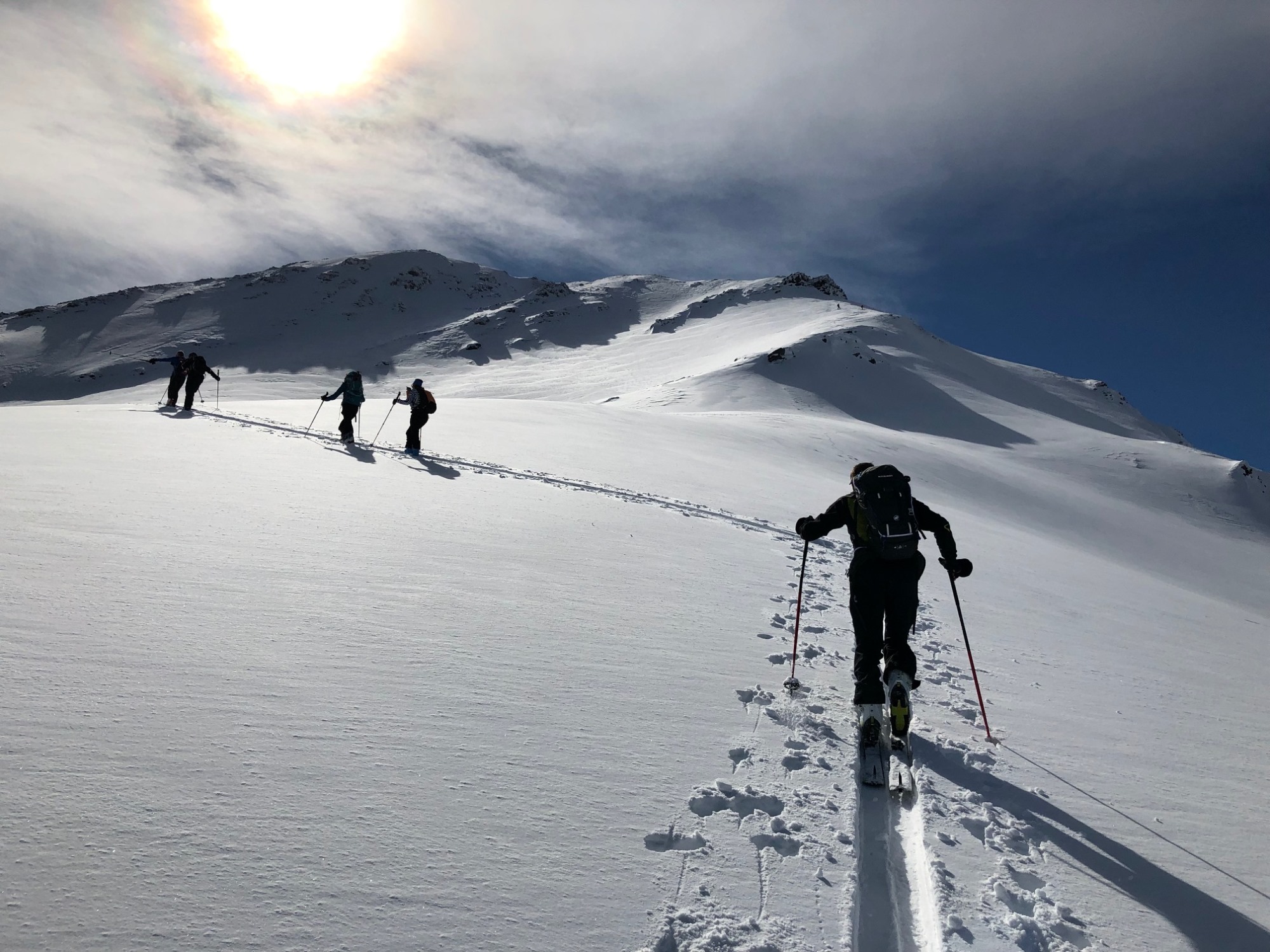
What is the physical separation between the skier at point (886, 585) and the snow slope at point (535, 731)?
0.46 meters

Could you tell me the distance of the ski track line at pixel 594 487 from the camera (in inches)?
444

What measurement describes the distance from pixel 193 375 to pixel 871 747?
60.1ft

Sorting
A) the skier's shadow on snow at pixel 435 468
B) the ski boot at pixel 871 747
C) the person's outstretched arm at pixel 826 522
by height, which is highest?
the skier's shadow on snow at pixel 435 468

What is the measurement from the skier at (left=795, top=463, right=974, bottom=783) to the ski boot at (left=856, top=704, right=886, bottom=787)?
0.05ft

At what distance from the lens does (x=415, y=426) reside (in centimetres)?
1361

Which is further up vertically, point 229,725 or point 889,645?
point 889,645

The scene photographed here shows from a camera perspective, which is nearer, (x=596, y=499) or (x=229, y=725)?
(x=229, y=725)

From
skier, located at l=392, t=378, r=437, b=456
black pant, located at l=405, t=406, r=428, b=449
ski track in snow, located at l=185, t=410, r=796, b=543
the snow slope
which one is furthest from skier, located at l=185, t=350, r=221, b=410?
black pant, located at l=405, t=406, r=428, b=449

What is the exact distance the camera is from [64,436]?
9609mm

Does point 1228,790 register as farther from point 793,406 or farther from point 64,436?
point 793,406

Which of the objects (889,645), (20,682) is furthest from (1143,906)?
(20,682)

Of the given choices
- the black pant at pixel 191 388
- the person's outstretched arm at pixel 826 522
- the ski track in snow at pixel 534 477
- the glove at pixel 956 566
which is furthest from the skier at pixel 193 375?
the glove at pixel 956 566

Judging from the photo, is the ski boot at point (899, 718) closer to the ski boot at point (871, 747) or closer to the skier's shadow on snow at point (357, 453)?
the ski boot at point (871, 747)

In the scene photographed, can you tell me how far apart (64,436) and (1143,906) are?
42.7ft
